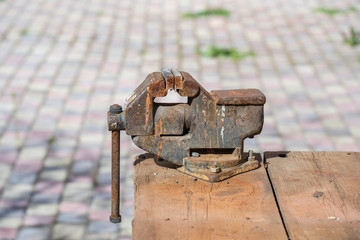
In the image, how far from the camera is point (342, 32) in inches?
288

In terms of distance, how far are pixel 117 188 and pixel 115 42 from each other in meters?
4.91

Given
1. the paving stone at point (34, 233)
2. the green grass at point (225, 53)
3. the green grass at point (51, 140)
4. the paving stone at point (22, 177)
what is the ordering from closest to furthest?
1. the paving stone at point (34, 233)
2. the paving stone at point (22, 177)
3. the green grass at point (51, 140)
4. the green grass at point (225, 53)

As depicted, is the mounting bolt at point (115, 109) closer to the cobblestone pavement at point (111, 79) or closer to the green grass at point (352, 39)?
the cobblestone pavement at point (111, 79)

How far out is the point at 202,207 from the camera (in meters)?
2.00

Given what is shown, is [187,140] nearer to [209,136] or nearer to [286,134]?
[209,136]

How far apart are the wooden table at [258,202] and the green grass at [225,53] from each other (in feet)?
14.0

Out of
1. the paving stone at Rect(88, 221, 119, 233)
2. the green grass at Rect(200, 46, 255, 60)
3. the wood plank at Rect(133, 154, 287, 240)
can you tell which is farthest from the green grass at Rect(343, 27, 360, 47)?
the wood plank at Rect(133, 154, 287, 240)

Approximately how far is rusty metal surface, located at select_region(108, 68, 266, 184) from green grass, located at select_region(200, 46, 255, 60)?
4384 mm

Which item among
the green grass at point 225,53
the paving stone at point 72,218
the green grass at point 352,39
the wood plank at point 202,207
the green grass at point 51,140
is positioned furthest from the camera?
the green grass at point 352,39

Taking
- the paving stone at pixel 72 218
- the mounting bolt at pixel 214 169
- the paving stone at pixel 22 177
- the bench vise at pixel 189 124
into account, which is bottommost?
the paving stone at pixel 72 218

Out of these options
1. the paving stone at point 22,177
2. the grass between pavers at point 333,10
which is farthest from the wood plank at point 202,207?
the grass between pavers at point 333,10

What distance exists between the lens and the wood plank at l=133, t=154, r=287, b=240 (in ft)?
6.15

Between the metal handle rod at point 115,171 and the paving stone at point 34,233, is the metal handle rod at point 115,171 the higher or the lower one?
the higher one

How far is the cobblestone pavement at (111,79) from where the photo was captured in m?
4.24
